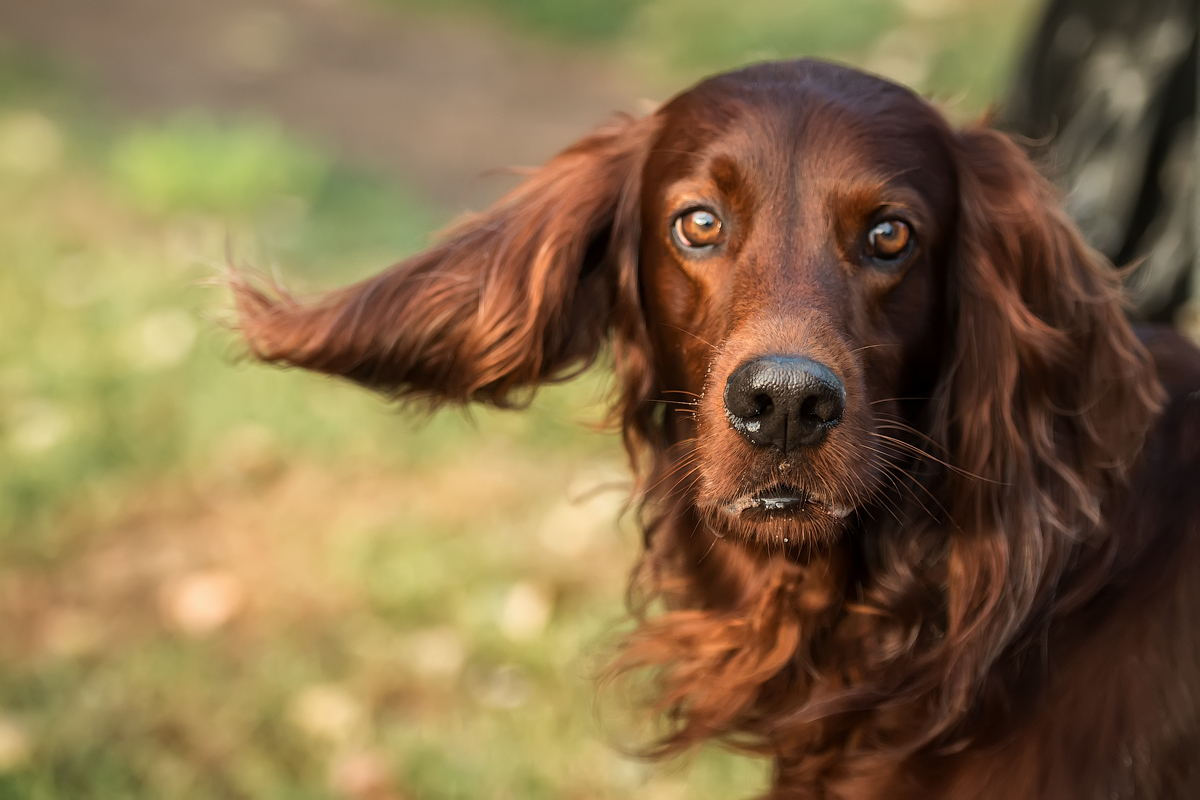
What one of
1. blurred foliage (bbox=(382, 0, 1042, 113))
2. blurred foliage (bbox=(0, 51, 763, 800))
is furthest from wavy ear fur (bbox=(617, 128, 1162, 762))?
blurred foliage (bbox=(382, 0, 1042, 113))

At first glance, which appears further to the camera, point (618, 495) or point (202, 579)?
point (618, 495)

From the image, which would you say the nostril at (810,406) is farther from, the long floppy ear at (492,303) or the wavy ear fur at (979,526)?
the long floppy ear at (492,303)

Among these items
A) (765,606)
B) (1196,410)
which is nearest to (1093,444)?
(1196,410)

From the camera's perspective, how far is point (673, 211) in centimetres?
221

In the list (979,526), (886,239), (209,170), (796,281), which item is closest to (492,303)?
(796,281)

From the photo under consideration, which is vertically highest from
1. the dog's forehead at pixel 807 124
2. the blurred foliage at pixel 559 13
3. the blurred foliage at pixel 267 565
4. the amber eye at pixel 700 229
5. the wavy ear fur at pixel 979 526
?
the dog's forehead at pixel 807 124

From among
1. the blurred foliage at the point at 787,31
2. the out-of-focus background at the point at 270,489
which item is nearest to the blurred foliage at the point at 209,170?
the out-of-focus background at the point at 270,489

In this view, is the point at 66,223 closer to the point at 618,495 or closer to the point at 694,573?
the point at 618,495

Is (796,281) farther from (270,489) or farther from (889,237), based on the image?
(270,489)

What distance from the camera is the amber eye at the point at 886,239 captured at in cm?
212

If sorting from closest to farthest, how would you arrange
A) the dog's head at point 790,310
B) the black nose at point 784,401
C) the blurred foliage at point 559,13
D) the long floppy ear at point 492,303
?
the black nose at point 784,401
the dog's head at point 790,310
the long floppy ear at point 492,303
the blurred foliage at point 559,13

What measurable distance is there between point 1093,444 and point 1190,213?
2.15 metres

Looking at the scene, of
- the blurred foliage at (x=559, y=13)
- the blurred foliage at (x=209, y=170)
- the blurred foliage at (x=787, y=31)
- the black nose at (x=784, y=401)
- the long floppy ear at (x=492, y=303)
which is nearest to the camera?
the black nose at (x=784, y=401)

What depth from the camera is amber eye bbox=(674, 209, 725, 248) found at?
85.6 inches
